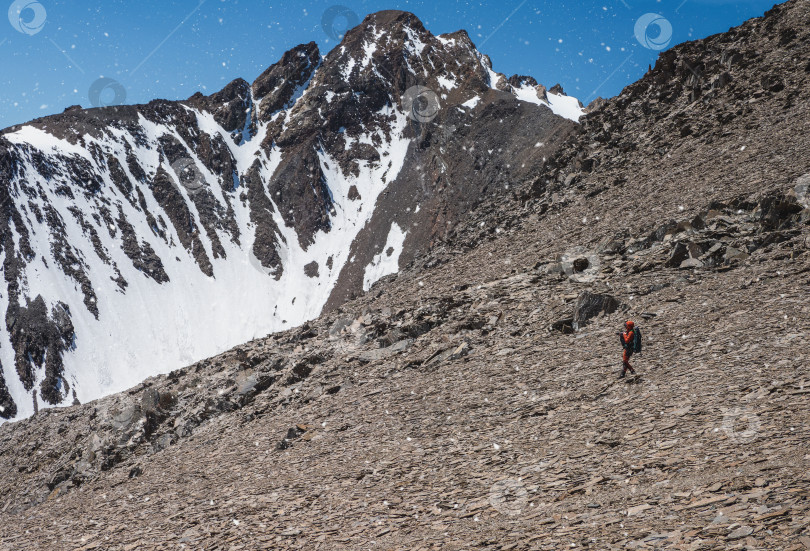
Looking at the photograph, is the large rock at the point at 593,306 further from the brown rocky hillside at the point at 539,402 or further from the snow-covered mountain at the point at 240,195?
the snow-covered mountain at the point at 240,195

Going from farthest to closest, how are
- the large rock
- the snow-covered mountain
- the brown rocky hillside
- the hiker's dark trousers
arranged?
the snow-covered mountain, the large rock, the hiker's dark trousers, the brown rocky hillside

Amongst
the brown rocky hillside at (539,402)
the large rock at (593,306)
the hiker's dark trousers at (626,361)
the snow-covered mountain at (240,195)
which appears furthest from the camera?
the snow-covered mountain at (240,195)

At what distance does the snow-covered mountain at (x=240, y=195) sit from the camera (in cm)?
10881

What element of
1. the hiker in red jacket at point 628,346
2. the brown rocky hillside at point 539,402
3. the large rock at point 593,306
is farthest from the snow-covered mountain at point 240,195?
the hiker in red jacket at point 628,346

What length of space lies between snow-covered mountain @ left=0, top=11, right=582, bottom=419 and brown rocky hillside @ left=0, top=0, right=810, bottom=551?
57.9 metres

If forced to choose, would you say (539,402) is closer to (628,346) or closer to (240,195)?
(628,346)

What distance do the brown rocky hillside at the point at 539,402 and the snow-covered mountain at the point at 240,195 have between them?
57880 mm

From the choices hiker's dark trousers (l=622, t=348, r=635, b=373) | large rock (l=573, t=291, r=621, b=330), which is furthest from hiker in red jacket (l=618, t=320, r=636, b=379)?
large rock (l=573, t=291, r=621, b=330)

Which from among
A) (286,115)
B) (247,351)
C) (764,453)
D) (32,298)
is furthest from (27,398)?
(764,453)

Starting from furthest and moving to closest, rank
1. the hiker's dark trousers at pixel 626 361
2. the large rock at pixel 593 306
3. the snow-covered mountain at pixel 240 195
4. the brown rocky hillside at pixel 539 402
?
the snow-covered mountain at pixel 240 195, the large rock at pixel 593 306, the hiker's dark trousers at pixel 626 361, the brown rocky hillside at pixel 539 402

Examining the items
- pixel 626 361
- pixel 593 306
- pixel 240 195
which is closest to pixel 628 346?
pixel 626 361

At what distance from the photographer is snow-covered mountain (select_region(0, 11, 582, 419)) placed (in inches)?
4284

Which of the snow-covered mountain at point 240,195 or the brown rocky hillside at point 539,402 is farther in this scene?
the snow-covered mountain at point 240,195

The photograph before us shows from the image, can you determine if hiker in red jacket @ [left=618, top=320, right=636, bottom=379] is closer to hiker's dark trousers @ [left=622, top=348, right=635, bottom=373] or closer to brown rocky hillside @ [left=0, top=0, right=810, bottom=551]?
hiker's dark trousers @ [left=622, top=348, right=635, bottom=373]
